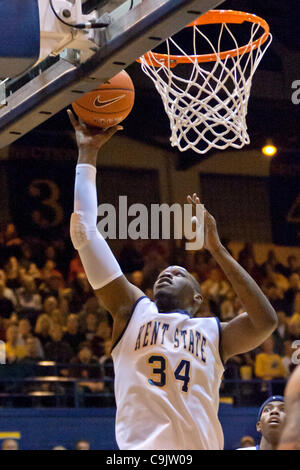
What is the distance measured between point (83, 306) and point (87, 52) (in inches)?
250

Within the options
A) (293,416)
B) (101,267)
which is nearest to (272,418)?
(101,267)

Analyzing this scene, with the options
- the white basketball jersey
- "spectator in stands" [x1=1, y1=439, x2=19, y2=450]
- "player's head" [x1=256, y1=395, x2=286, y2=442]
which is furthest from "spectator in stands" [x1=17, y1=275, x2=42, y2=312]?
the white basketball jersey

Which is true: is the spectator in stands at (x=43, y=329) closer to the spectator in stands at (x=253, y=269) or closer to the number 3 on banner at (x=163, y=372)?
the spectator in stands at (x=253, y=269)

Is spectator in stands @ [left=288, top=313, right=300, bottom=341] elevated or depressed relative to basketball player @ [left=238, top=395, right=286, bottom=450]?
elevated

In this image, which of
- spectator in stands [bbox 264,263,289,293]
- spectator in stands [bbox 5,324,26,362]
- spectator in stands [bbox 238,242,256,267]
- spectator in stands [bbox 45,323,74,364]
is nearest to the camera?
spectator in stands [bbox 5,324,26,362]

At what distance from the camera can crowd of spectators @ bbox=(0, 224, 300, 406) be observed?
8.65 metres

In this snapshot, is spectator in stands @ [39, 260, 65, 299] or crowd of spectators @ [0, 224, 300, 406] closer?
crowd of spectators @ [0, 224, 300, 406]

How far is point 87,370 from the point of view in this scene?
28.6 feet

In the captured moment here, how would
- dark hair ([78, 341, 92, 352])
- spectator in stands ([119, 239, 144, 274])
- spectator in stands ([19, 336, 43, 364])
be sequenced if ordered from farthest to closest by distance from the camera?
spectator in stands ([119, 239, 144, 274]) < dark hair ([78, 341, 92, 352]) < spectator in stands ([19, 336, 43, 364])

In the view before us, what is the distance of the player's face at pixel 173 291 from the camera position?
3.47 meters

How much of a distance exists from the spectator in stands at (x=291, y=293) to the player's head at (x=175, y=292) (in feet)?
22.6

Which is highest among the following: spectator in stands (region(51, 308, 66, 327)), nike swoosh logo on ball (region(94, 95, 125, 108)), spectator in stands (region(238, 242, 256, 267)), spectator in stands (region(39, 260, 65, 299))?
spectator in stands (region(238, 242, 256, 267))

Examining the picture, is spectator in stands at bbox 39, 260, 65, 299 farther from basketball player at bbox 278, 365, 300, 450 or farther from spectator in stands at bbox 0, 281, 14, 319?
basketball player at bbox 278, 365, 300, 450

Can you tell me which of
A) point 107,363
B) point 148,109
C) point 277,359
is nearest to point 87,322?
point 107,363
